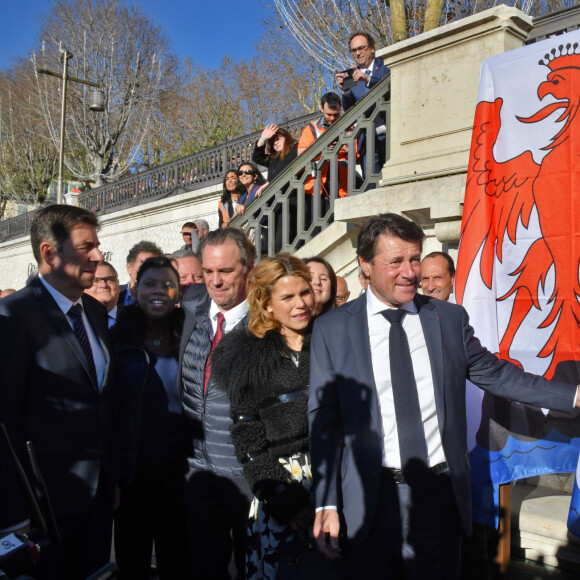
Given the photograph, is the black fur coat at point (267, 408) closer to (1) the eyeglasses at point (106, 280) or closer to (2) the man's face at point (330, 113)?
(1) the eyeglasses at point (106, 280)

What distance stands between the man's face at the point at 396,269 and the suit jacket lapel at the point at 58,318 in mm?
1441

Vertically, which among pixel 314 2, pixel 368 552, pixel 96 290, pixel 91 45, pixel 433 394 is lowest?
pixel 368 552

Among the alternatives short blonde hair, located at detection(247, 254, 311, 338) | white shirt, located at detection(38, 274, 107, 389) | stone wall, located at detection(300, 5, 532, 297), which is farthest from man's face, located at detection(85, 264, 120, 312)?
short blonde hair, located at detection(247, 254, 311, 338)

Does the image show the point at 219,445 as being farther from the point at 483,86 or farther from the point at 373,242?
the point at 483,86

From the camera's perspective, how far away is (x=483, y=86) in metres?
3.57

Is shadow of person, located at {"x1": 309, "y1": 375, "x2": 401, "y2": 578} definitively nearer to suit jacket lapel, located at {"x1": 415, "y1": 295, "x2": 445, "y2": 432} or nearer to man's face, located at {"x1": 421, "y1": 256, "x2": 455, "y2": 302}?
suit jacket lapel, located at {"x1": 415, "y1": 295, "x2": 445, "y2": 432}

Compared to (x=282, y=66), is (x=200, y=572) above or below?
below

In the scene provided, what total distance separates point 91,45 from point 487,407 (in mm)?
29165

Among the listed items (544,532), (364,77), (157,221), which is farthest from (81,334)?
(157,221)

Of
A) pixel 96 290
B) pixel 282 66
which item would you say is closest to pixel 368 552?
pixel 96 290

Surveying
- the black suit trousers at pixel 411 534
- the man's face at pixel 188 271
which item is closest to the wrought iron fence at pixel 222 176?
the man's face at pixel 188 271

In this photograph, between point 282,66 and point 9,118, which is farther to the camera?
point 9,118

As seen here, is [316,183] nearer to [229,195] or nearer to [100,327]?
[229,195]

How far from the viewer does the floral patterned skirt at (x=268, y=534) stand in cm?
273
